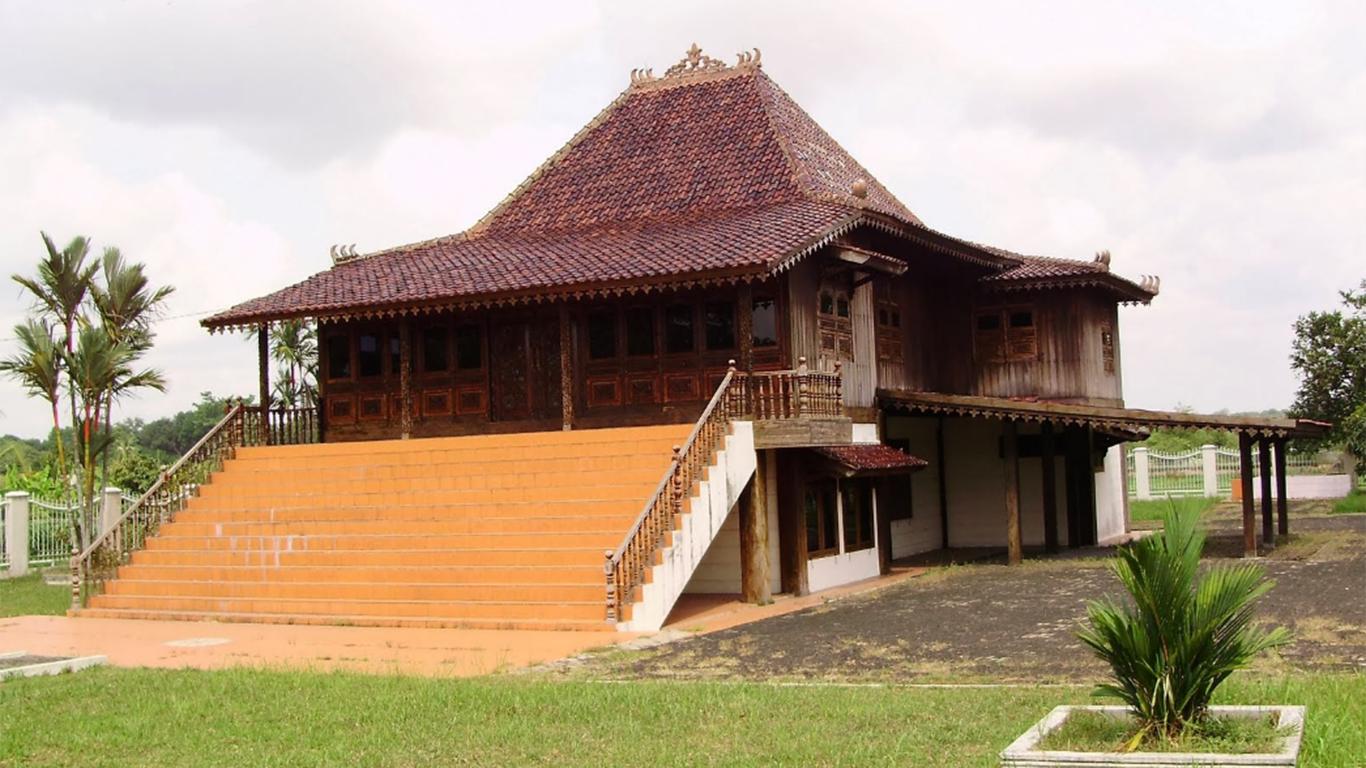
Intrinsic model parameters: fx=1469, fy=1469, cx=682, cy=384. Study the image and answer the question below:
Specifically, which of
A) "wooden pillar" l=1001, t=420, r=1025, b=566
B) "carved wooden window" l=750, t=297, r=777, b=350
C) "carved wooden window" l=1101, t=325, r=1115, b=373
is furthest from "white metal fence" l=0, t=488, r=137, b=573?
"carved wooden window" l=1101, t=325, r=1115, b=373

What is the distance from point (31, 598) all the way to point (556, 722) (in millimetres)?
15539

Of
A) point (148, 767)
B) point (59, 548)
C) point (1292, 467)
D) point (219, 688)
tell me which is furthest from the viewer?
point (1292, 467)

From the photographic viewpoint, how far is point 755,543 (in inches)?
718

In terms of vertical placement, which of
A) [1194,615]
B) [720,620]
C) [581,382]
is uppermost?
[581,382]

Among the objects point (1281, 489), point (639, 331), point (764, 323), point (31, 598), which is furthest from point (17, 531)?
→ point (1281, 489)

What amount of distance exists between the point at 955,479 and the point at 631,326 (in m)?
8.08

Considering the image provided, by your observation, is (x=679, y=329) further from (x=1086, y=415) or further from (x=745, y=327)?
(x=1086, y=415)

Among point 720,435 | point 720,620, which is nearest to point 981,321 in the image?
point 720,435

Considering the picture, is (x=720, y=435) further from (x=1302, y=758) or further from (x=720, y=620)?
(x=1302, y=758)

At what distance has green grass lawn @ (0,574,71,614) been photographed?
2027 centimetres

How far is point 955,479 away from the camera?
27.1 m

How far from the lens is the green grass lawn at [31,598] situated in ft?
66.5

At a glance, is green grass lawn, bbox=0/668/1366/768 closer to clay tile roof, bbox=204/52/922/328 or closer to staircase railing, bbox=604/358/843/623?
staircase railing, bbox=604/358/843/623

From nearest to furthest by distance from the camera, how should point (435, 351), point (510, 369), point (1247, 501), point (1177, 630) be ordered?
point (1177, 630) < point (1247, 501) < point (510, 369) < point (435, 351)
